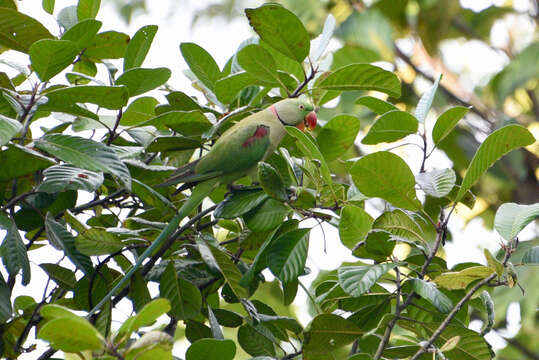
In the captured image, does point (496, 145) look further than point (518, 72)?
No

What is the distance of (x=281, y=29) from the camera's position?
1683 mm

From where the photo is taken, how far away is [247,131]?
1929 millimetres

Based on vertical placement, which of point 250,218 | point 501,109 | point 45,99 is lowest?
point 501,109

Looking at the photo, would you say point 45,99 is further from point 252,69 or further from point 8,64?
point 252,69

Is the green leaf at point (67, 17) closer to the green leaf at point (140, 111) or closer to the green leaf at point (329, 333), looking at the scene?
the green leaf at point (140, 111)

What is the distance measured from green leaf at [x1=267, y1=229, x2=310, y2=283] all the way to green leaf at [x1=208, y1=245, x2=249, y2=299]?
0.40 feet

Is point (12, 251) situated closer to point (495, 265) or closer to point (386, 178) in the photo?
point (386, 178)

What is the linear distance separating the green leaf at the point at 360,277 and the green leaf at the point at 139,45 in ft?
2.76

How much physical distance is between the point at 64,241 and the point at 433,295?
91 cm

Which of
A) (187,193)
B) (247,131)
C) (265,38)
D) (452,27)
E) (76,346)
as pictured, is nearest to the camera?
(76,346)

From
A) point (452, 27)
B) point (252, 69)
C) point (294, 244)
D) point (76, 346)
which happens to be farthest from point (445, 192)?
point (452, 27)

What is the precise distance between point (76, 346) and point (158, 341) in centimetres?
13

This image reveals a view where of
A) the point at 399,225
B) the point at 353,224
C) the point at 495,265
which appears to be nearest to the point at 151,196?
the point at 353,224

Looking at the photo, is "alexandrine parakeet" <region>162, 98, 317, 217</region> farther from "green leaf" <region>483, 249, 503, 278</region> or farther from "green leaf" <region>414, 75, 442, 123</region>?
"green leaf" <region>483, 249, 503, 278</region>
